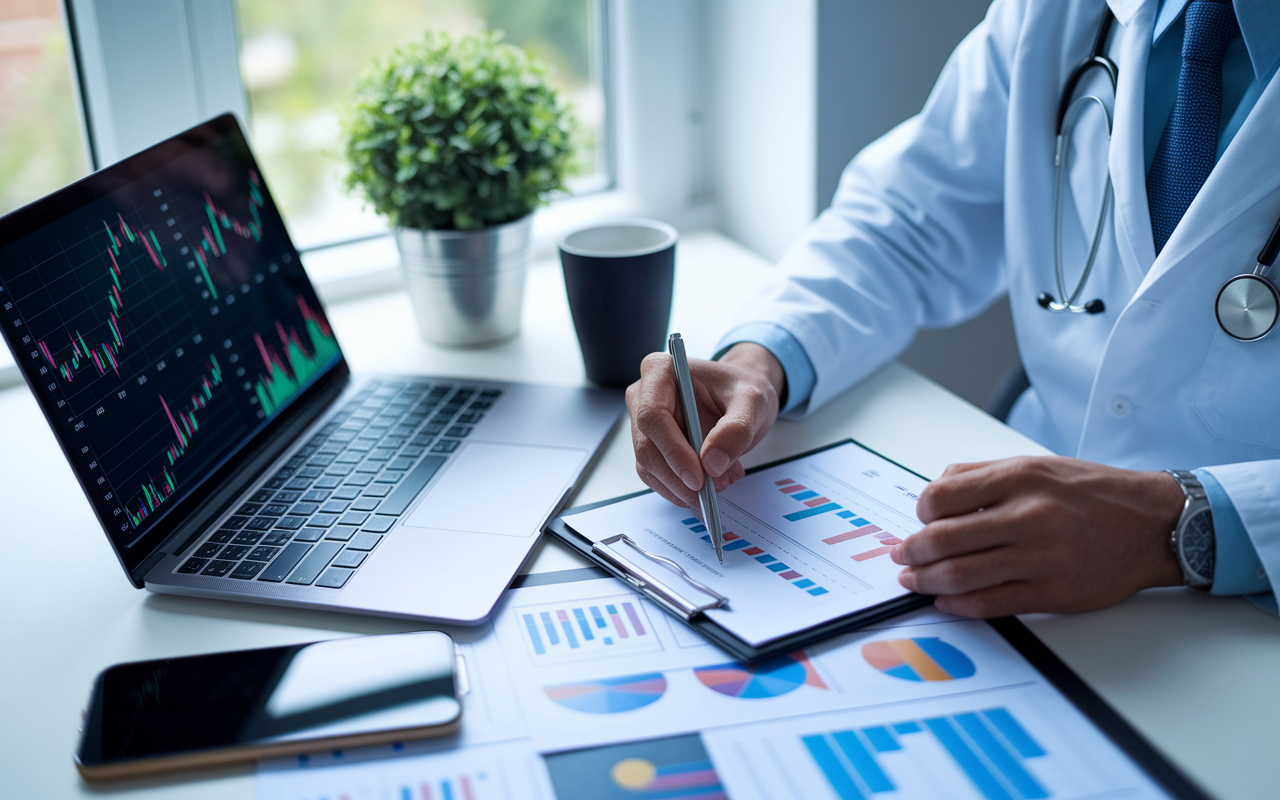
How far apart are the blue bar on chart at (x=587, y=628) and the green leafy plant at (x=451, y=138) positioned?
0.53 metres

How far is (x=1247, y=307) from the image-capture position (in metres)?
0.75

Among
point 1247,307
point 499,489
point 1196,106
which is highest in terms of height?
point 1196,106

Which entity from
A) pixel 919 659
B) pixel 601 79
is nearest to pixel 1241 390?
pixel 919 659

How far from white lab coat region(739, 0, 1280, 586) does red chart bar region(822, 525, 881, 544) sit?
23cm

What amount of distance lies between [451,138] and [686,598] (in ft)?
1.97

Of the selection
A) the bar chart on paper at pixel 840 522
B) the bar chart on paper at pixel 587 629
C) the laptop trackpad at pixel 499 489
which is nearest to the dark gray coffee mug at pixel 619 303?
the laptop trackpad at pixel 499 489

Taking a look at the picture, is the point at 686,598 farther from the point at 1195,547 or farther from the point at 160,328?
the point at 160,328

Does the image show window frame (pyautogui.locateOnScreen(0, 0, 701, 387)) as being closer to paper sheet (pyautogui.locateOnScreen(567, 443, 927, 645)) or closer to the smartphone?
paper sheet (pyautogui.locateOnScreen(567, 443, 927, 645))

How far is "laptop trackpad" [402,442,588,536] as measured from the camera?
724 mm

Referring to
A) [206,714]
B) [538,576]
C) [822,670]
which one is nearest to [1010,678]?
[822,670]

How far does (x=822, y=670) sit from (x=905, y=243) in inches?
25.1

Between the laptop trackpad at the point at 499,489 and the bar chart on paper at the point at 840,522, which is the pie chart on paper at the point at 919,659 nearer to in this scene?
the bar chart on paper at the point at 840,522

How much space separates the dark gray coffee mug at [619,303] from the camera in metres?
0.92

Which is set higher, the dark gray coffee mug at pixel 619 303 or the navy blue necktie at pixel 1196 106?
the navy blue necktie at pixel 1196 106
